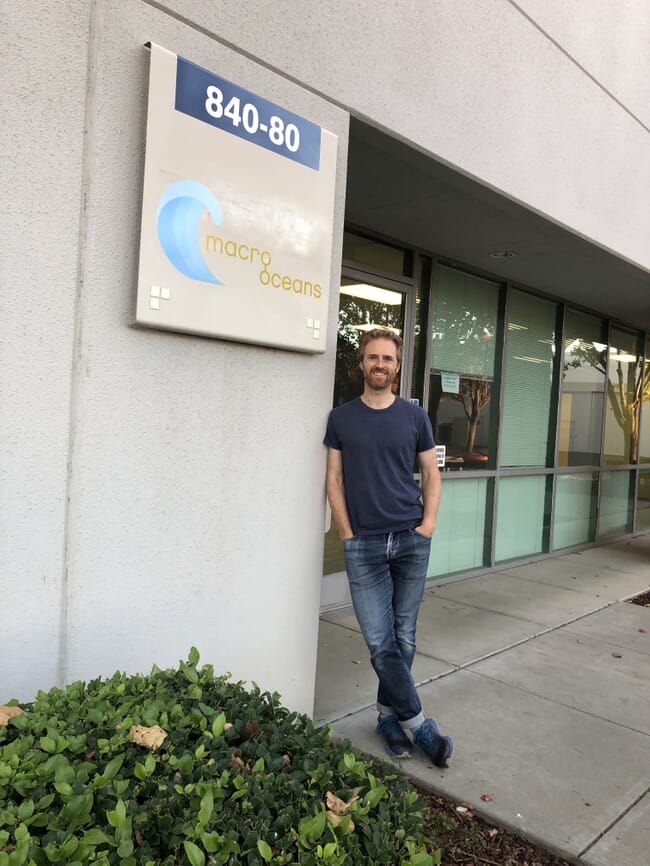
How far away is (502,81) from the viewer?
4.27 metres

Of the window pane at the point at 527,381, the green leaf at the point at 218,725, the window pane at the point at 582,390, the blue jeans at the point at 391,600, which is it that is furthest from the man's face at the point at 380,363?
the window pane at the point at 582,390

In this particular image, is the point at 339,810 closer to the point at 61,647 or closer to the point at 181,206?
the point at 61,647

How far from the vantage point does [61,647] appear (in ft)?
8.18

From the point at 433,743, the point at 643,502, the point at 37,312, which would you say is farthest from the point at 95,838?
the point at 643,502

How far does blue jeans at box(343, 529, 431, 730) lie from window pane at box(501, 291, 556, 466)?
4.43 m

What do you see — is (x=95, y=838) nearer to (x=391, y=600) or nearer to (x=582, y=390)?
(x=391, y=600)

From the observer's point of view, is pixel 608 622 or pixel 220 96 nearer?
pixel 220 96

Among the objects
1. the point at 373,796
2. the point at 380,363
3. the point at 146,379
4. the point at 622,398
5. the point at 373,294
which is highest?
the point at 373,294

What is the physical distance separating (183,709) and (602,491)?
28.1 feet

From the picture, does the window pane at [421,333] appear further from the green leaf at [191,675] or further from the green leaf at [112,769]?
the green leaf at [112,769]

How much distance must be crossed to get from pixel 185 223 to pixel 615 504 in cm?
881

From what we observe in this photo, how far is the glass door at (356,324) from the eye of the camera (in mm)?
5793

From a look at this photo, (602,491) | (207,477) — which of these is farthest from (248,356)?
(602,491)

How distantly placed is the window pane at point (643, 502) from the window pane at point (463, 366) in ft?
14.5
